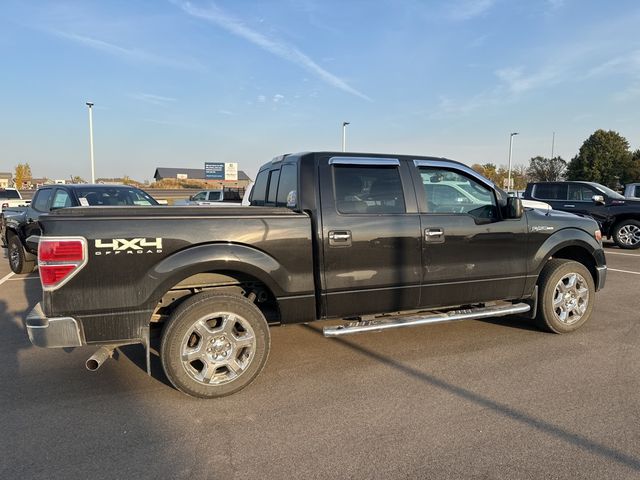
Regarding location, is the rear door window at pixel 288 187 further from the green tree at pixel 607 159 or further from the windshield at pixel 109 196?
the green tree at pixel 607 159

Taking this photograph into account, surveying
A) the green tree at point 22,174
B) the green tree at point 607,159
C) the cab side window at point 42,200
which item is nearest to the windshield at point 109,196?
the cab side window at point 42,200

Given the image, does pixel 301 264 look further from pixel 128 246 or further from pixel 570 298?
pixel 570 298

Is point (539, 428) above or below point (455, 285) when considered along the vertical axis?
→ below

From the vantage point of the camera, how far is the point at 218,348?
11.4 ft

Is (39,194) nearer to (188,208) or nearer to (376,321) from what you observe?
(188,208)

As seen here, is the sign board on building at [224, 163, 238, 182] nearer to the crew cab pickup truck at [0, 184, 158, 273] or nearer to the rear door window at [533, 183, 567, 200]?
the rear door window at [533, 183, 567, 200]

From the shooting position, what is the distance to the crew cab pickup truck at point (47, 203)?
770 cm

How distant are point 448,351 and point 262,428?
85.7 inches

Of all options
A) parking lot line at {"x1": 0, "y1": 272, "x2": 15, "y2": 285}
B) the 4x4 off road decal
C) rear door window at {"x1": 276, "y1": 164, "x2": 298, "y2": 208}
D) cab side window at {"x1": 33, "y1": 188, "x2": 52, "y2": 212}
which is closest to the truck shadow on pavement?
rear door window at {"x1": 276, "y1": 164, "x2": 298, "y2": 208}

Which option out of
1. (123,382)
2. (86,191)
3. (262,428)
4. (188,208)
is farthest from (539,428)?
(86,191)

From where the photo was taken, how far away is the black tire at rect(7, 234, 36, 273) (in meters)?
8.56

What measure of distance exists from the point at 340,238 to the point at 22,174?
89.3 m

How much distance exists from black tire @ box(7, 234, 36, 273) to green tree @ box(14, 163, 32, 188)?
72982 millimetres

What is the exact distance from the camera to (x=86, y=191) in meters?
7.84
